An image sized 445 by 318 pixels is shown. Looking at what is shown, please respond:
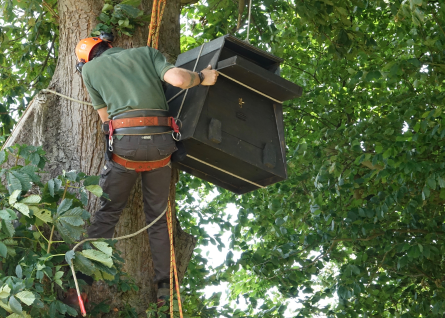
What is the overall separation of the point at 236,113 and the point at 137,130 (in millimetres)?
624

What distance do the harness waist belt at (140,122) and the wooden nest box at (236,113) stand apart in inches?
5.2

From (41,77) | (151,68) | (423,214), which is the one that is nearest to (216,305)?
(151,68)

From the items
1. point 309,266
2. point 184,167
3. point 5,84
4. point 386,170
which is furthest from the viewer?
point 5,84

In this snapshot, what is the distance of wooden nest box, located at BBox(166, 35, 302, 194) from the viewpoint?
3475mm

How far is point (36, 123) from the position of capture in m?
3.82

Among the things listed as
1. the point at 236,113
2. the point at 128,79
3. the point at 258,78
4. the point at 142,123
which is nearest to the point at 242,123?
the point at 236,113

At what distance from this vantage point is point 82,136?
3768 mm

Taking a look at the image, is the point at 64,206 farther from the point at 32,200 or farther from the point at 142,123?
the point at 142,123

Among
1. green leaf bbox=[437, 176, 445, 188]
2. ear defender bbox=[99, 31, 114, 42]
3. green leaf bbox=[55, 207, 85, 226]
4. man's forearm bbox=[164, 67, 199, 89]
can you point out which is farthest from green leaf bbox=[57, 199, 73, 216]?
green leaf bbox=[437, 176, 445, 188]

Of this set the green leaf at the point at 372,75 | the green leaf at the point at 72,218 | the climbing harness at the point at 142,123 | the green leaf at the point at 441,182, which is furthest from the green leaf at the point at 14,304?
the green leaf at the point at 372,75

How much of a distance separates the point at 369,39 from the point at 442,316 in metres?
2.60

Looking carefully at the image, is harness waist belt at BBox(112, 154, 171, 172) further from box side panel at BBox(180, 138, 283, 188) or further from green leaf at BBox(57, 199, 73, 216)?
green leaf at BBox(57, 199, 73, 216)

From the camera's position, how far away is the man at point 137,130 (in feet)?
11.3

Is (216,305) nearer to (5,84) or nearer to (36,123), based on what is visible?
(36,123)
